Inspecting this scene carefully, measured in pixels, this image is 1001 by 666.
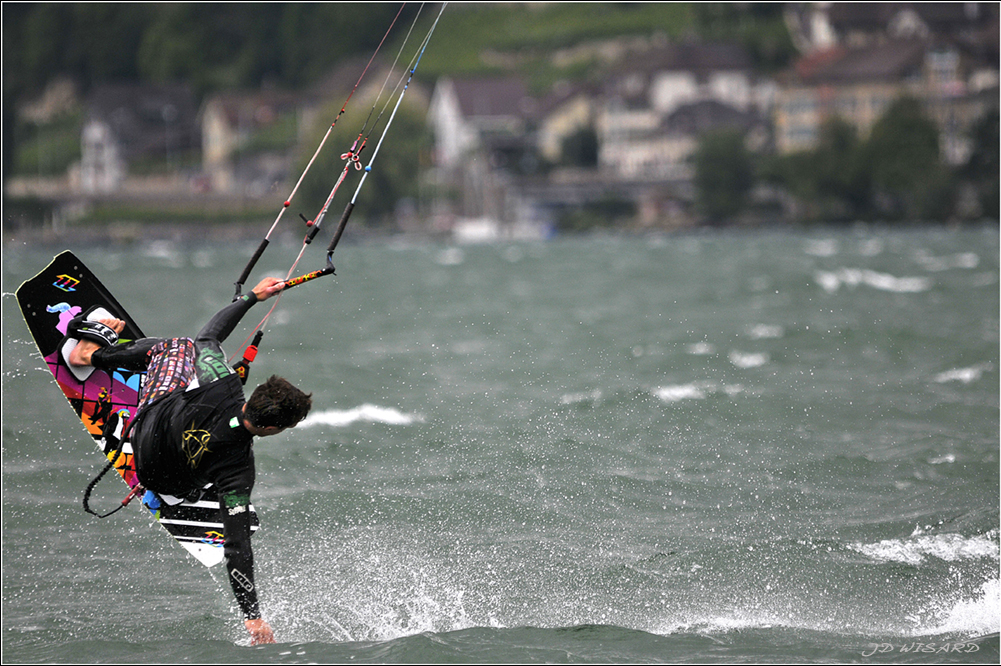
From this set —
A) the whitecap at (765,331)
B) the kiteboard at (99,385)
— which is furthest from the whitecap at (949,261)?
the kiteboard at (99,385)

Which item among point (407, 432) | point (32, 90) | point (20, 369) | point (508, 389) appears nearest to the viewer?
point (407, 432)

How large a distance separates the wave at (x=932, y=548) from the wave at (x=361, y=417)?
15.9 feet

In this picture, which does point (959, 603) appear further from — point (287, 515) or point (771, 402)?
point (771, 402)

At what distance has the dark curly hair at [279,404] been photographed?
494 cm

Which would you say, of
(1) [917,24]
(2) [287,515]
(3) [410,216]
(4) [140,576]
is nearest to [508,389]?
(2) [287,515]

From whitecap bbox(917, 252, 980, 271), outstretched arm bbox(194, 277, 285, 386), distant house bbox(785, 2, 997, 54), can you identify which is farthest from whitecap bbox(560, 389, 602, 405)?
distant house bbox(785, 2, 997, 54)

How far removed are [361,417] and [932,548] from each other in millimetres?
A: 5755

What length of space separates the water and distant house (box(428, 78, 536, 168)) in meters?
88.5

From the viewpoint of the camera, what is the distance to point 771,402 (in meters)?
12.4

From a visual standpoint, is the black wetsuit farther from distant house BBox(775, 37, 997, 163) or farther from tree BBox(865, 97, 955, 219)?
distant house BBox(775, 37, 997, 163)

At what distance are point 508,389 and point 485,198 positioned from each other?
261 ft

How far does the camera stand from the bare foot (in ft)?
20.2

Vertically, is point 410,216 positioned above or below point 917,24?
below

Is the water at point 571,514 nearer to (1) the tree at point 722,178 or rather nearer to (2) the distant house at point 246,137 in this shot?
(1) the tree at point 722,178
